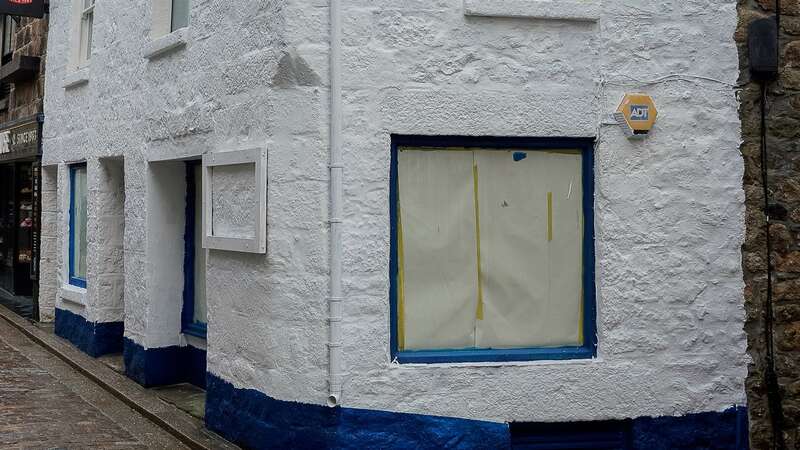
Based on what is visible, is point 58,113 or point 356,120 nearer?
point 356,120

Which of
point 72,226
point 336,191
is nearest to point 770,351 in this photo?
point 336,191

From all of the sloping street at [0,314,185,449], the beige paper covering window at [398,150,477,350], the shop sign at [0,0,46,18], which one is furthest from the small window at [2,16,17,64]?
the beige paper covering window at [398,150,477,350]

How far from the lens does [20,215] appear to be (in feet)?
51.5

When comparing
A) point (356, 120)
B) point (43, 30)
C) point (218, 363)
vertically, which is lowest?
point (218, 363)

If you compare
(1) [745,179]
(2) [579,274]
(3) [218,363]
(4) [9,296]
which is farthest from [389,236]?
(4) [9,296]

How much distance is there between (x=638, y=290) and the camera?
6.84 metres

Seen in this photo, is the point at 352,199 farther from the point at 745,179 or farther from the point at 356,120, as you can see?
the point at 745,179

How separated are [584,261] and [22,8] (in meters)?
9.15

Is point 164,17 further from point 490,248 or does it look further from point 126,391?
point 490,248

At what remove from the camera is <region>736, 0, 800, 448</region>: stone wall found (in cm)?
698

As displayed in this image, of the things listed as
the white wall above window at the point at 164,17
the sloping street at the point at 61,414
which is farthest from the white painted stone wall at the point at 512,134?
the white wall above window at the point at 164,17

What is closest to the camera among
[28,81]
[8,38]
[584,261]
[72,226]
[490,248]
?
[490,248]

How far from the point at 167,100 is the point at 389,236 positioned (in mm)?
3143

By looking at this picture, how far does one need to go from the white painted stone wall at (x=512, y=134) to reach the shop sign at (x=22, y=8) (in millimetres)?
6648
